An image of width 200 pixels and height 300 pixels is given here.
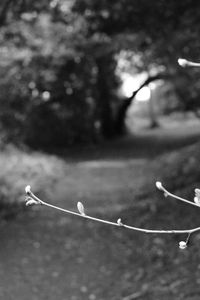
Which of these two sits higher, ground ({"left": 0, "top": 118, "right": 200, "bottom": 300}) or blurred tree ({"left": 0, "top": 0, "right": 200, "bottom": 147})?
blurred tree ({"left": 0, "top": 0, "right": 200, "bottom": 147})

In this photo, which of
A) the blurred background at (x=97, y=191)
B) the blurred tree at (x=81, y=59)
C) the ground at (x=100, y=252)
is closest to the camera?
the ground at (x=100, y=252)

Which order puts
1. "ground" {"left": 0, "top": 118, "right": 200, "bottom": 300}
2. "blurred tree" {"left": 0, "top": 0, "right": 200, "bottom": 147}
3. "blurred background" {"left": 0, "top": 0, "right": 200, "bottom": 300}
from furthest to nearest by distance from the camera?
1. "blurred tree" {"left": 0, "top": 0, "right": 200, "bottom": 147}
2. "blurred background" {"left": 0, "top": 0, "right": 200, "bottom": 300}
3. "ground" {"left": 0, "top": 118, "right": 200, "bottom": 300}

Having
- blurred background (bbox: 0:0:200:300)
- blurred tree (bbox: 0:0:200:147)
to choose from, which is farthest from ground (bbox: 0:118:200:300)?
blurred tree (bbox: 0:0:200:147)

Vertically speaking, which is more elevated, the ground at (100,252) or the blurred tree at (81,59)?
the blurred tree at (81,59)

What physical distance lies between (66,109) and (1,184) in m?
12.5

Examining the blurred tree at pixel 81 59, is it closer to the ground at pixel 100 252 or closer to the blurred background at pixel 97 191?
the blurred background at pixel 97 191

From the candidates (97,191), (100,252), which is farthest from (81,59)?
(100,252)

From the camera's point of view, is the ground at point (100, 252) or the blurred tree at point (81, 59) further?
the blurred tree at point (81, 59)

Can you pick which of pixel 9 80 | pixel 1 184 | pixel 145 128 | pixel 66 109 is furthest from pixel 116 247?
pixel 145 128

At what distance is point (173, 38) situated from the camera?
308 inches

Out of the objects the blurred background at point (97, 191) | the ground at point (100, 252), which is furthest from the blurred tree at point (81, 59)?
the ground at point (100, 252)

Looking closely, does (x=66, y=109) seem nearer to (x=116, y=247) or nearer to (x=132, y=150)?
(x=132, y=150)

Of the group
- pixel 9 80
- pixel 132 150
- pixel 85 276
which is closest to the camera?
pixel 85 276

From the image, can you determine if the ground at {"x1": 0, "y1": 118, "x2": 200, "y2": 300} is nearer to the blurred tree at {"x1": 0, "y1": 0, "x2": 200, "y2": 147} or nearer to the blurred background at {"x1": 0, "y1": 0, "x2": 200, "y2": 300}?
the blurred background at {"x1": 0, "y1": 0, "x2": 200, "y2": 300}
